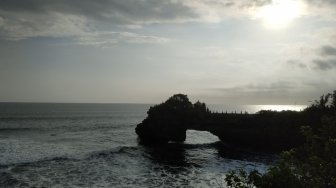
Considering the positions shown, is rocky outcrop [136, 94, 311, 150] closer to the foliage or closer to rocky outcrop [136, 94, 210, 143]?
rocky outcrop [136, 94, 210, 143]

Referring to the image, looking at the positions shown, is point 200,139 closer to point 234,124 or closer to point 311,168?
point 234,124

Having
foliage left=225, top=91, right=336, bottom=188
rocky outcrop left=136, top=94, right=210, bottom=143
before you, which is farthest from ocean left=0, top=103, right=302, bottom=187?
foliage left=225, top=91, right=336, bottom=188

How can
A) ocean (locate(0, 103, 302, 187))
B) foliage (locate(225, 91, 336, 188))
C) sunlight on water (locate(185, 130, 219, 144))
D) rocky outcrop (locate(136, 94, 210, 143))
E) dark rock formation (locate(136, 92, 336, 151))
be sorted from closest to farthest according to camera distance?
foliage (locate(225, 91, 336, 188)), ocean (locate(0, 103, 302, 187)), dark rock formation (locate(136, 92, 336, 151)), rocky outcrop (locate(136, 94, 210, 143)), sunlight on water (locate(185, 130, 219, 144))

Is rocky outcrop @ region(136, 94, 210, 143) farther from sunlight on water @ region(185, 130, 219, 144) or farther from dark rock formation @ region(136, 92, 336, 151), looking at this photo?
sunlight on water @ region(185, 130, 219, 144)

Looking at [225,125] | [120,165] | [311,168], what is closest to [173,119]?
[225,125]

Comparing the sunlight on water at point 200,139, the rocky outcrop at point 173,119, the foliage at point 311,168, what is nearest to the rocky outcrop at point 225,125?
the rocky outcrop at point 173,119

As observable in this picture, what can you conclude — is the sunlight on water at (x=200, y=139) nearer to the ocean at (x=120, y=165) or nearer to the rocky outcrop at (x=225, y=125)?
the rocky outcrop at (x=225, y=125)

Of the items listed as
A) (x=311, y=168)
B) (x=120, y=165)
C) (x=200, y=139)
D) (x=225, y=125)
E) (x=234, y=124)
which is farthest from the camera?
(x=200, y=139)

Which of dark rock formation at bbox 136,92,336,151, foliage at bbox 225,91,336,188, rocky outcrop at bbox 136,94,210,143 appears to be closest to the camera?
foliage at bbox 225,91,336,188

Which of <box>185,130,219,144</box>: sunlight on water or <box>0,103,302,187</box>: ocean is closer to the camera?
<box>0,103,302,187</box>: ocean

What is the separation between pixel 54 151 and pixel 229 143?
114ft

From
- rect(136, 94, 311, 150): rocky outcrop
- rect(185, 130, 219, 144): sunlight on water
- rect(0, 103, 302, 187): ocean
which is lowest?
rect(185, 130, 219, 144): sunlight on water

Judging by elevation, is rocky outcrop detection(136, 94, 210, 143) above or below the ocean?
above

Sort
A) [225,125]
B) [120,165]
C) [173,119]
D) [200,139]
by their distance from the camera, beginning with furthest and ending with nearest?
[200,139], [173,119], [225,125], [120,165]
